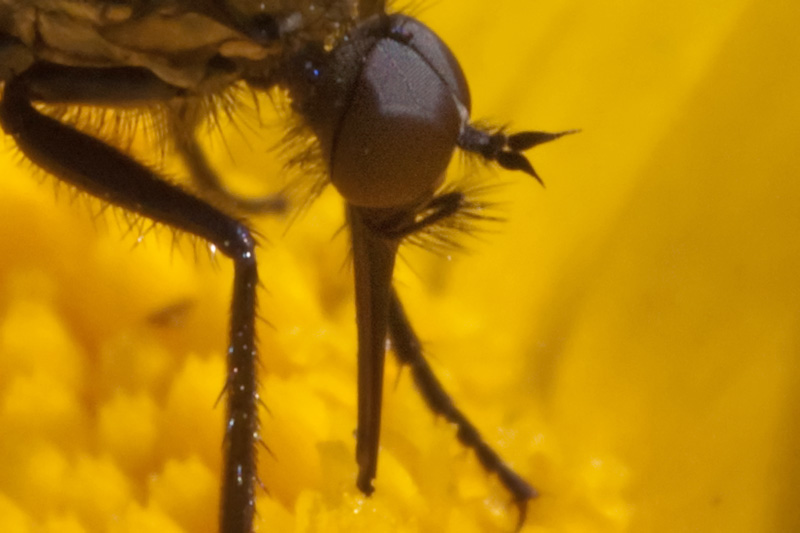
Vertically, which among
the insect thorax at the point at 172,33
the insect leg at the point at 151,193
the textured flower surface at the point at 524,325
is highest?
the insect thorax at the point at 172,33

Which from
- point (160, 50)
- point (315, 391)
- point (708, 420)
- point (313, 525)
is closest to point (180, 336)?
point (315, 391)

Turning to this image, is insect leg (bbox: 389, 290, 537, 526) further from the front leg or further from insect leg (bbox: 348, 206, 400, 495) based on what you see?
insect leg (bbox: 348, 206, 400, 495)

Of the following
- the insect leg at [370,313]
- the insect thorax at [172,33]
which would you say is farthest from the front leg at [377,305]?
the insect thorax at [172,33]

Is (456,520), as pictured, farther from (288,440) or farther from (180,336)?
(180,336)


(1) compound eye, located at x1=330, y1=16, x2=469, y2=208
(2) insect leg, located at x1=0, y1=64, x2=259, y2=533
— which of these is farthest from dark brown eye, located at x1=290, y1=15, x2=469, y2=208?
(2) insect leg, located at x1=0, y1=64, x2=259, y2=533

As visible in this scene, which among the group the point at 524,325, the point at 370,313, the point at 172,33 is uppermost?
the point at 172,33

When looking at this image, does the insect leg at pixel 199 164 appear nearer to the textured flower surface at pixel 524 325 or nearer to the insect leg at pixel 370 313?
the textured flower surface at pixel 524 325

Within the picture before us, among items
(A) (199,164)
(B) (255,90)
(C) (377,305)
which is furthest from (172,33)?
(A) (199,164)

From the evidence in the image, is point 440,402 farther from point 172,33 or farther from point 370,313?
point 172,33
